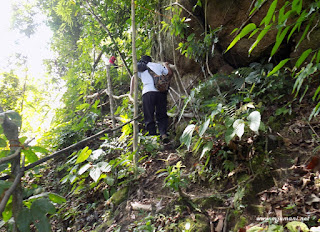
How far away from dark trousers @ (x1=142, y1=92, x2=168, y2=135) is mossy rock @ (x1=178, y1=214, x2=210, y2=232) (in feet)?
6.98

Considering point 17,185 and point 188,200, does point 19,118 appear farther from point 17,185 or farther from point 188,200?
point 188,200

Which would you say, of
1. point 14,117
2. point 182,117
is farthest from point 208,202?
point 182,117

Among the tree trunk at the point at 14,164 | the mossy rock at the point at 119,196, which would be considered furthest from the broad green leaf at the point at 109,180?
the tree trunk at the point at 14,164

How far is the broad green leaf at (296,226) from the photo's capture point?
141 centimetres

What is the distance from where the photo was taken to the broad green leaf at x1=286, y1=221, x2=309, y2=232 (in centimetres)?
141

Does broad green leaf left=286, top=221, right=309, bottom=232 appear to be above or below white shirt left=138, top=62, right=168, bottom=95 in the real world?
below

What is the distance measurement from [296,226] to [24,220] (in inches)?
68.6

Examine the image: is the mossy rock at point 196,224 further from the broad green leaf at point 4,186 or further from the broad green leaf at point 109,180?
the broad green leaf at point 4,186

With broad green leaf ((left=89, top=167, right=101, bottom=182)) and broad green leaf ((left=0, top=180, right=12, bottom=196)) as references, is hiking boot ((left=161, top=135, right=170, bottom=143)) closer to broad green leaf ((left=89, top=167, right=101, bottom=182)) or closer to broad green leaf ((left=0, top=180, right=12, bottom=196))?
broad green leaf ((left=89, top=167, right=101, bottom=182))

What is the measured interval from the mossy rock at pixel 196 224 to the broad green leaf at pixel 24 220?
1.28 m

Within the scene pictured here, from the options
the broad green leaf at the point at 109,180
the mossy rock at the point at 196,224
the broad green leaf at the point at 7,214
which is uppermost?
the broad green leaf at the point at 7,214

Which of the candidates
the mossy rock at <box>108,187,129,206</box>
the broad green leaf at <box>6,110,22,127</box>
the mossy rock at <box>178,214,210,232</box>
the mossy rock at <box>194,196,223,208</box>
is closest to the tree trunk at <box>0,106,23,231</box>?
the broad green leaf at <box>6,110,22,127</box>

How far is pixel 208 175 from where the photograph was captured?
246 cm

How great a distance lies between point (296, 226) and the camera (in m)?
1.45
